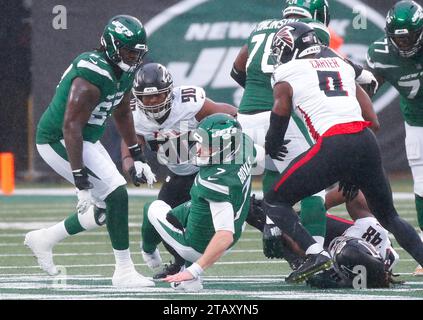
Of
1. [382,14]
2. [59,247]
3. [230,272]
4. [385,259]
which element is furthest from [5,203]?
[385,259]

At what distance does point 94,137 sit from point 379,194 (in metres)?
1.74

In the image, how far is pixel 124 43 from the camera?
6.66 m

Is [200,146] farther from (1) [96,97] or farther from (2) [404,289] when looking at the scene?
(2) [404,289]

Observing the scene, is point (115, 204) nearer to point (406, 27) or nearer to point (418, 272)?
point (418, 272)

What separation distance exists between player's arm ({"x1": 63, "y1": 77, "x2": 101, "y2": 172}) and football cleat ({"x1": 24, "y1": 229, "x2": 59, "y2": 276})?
0.70 metres

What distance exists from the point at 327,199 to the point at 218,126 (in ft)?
5.58

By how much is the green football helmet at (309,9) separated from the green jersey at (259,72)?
134mm

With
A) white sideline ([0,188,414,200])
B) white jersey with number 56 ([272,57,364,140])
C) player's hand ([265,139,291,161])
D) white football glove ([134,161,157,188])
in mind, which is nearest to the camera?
white jersey with number 56 ([272,57,364,140])

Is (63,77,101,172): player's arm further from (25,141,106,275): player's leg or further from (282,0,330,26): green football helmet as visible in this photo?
(282,0,330,26): green football helmet

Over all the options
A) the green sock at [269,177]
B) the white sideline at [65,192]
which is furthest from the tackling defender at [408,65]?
the white sideline at [65,192]

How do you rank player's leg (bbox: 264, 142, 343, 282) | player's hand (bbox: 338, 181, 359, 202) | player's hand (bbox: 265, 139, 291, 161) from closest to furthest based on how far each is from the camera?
player's leg (bbox: 264, 142, 343, 282) < player's hand (bbox: 338, 181, 359, 202) < player's hand (bbox: 265, 139, 291, 161)

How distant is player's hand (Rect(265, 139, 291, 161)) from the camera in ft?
21.2

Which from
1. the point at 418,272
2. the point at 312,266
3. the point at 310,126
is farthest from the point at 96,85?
the point at 418,272

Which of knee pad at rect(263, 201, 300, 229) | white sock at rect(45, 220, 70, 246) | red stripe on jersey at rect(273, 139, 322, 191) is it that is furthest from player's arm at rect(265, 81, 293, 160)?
white sock at rect(45, 220, 70, 246)
